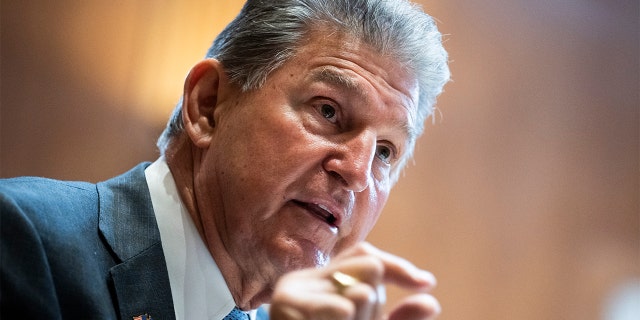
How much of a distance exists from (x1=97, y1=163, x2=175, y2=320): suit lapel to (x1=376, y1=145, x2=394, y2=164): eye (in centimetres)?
56

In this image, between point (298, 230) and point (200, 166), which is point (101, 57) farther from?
point (298, 230)

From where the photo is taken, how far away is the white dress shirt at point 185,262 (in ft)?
4.62

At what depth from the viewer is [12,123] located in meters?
1.87

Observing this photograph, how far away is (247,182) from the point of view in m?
1.45

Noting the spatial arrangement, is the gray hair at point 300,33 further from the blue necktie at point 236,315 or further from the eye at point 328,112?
the blue necktie at point 236,315

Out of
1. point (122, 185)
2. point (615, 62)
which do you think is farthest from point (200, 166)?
point (615, 62)

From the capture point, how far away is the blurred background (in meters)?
2.61

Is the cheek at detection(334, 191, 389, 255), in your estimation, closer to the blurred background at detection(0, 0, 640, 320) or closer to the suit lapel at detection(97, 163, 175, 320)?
the suit lapel at detection(97, 163, 175, 320)

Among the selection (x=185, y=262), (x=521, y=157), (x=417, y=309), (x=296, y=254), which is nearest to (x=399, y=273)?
(x=417, y=309)

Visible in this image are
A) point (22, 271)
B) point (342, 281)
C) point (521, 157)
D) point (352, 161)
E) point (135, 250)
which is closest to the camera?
point (342, 281)

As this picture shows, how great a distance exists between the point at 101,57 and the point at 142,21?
6.8 inches

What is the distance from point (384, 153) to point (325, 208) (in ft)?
0.93

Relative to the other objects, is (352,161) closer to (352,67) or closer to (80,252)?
(352,67)

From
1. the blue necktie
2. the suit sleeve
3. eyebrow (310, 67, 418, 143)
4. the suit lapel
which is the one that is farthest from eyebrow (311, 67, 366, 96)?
the suit sleeve
